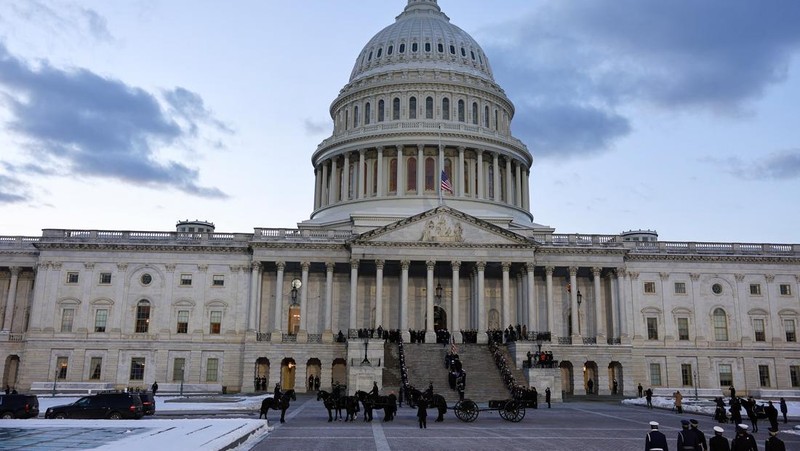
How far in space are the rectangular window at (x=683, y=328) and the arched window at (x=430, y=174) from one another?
2821 centimetres

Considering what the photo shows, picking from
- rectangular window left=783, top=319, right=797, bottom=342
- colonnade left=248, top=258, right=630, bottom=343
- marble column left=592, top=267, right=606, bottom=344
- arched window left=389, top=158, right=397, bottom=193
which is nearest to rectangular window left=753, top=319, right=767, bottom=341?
rectangular window left=783, top=319, right=797, bottom=342

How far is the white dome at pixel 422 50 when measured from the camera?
90250 mm

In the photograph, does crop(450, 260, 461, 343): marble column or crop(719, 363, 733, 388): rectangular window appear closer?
crop(450, 260, 461, 343): marble column

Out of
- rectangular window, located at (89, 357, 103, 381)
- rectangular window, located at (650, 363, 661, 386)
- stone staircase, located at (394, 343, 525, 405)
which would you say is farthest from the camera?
rectangular window, located at (650, 363, 661, 386)

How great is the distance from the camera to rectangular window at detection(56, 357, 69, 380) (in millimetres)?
65688

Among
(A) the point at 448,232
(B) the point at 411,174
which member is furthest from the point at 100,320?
(B) the point at 411,174

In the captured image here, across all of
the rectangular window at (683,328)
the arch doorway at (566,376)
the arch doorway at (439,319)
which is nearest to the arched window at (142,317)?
the arch doorway at (439,319)

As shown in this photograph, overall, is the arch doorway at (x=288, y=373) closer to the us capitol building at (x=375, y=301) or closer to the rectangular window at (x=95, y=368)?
the us capitol building at (x=375, y=301)

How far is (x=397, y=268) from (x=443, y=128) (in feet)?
67.5

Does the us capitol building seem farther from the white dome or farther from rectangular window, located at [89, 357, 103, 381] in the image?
the white dome

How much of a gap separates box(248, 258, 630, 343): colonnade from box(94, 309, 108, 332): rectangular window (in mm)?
13198

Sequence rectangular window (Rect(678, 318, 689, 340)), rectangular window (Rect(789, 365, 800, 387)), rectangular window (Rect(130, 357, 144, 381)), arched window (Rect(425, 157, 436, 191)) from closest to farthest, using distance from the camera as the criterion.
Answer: rectangular window (Rect(130, 357, 144, 381)) < rectangular window (Rect(789, 365, 800, 387)) < rectangular window (Rect(678, 318, 689, 340)) < arched window (Rect(425, 157, 436, 191))

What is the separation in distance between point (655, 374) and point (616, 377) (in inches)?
181

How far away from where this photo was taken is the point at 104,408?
33906 mm
